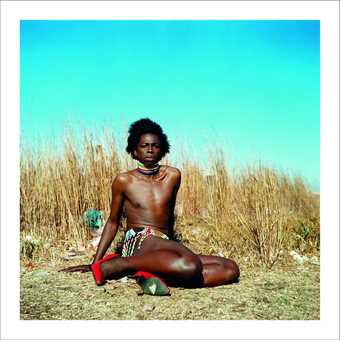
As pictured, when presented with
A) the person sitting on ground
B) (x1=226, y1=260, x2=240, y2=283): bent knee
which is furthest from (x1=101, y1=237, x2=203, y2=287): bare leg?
(x1=226, y1=260, x2=240, y2=283): bent knee

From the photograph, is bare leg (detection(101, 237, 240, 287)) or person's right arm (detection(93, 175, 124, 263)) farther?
person's right arm (detection(93, 175, 124, 263))

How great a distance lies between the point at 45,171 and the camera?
16.8 feet

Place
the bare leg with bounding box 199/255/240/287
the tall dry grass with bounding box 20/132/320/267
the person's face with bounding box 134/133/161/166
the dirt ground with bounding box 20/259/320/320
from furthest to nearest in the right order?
the tall dry grass with bounding box 20/132/320/267 → the person's face with bounding box 134/133/161/166 → the bare leg with bounding box 199/255/240/287 → the dirt ground with bounding box 20/259/320/320

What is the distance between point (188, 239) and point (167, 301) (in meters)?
1.64

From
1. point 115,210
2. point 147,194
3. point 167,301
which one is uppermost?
point 147,194

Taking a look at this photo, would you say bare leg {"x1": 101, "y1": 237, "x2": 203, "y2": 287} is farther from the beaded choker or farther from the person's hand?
the beaded choker

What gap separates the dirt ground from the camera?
10.8ft

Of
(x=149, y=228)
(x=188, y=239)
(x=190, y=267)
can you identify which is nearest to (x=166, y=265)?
(x=190, y=267)

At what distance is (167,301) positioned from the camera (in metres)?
3.38

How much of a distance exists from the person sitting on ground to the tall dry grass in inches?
29.4

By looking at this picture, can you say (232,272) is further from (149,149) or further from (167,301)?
(149,149)

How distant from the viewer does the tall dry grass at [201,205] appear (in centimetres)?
448
